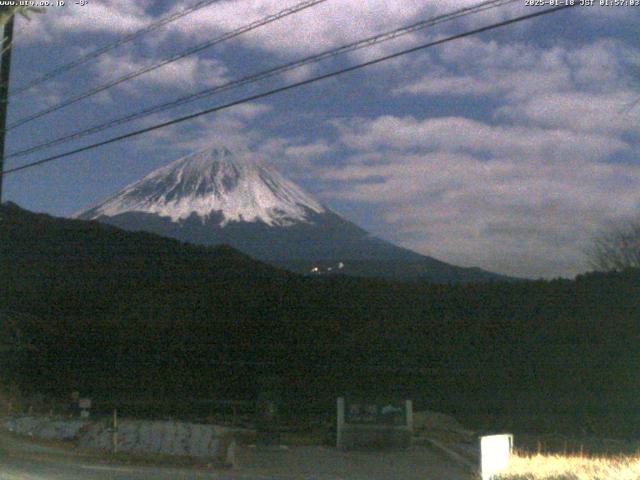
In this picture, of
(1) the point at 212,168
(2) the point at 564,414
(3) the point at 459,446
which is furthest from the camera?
(1) the point at 212,168

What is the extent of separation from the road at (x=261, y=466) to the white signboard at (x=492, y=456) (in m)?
3.00

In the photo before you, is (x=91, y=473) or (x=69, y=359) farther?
(x=69, y=359)

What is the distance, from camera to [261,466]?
17156 millimetres

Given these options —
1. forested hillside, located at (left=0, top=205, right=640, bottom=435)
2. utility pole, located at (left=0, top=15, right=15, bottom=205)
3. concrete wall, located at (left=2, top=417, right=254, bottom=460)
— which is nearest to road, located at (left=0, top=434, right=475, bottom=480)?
concrete wall, located at (left=2, top=417, right=254, bottom=460)

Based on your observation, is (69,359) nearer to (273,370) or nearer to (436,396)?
(273,370)

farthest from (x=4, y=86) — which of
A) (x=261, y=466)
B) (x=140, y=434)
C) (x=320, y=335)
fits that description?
(x=320, y=335)

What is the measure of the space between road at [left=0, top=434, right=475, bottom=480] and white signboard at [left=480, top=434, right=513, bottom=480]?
300 cm

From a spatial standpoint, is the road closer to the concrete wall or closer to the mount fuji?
the concrete wall

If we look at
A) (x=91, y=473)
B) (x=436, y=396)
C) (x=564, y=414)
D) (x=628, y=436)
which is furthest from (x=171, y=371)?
(x=91, y=473)

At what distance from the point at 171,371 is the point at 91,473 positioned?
20379 mm

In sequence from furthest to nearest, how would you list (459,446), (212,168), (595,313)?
1. (212,168)
2. (595,313)
3. (459,446)

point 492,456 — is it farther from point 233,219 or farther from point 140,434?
point 233,219

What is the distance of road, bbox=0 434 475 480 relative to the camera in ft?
44.9

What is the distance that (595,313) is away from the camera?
31.0 meters
